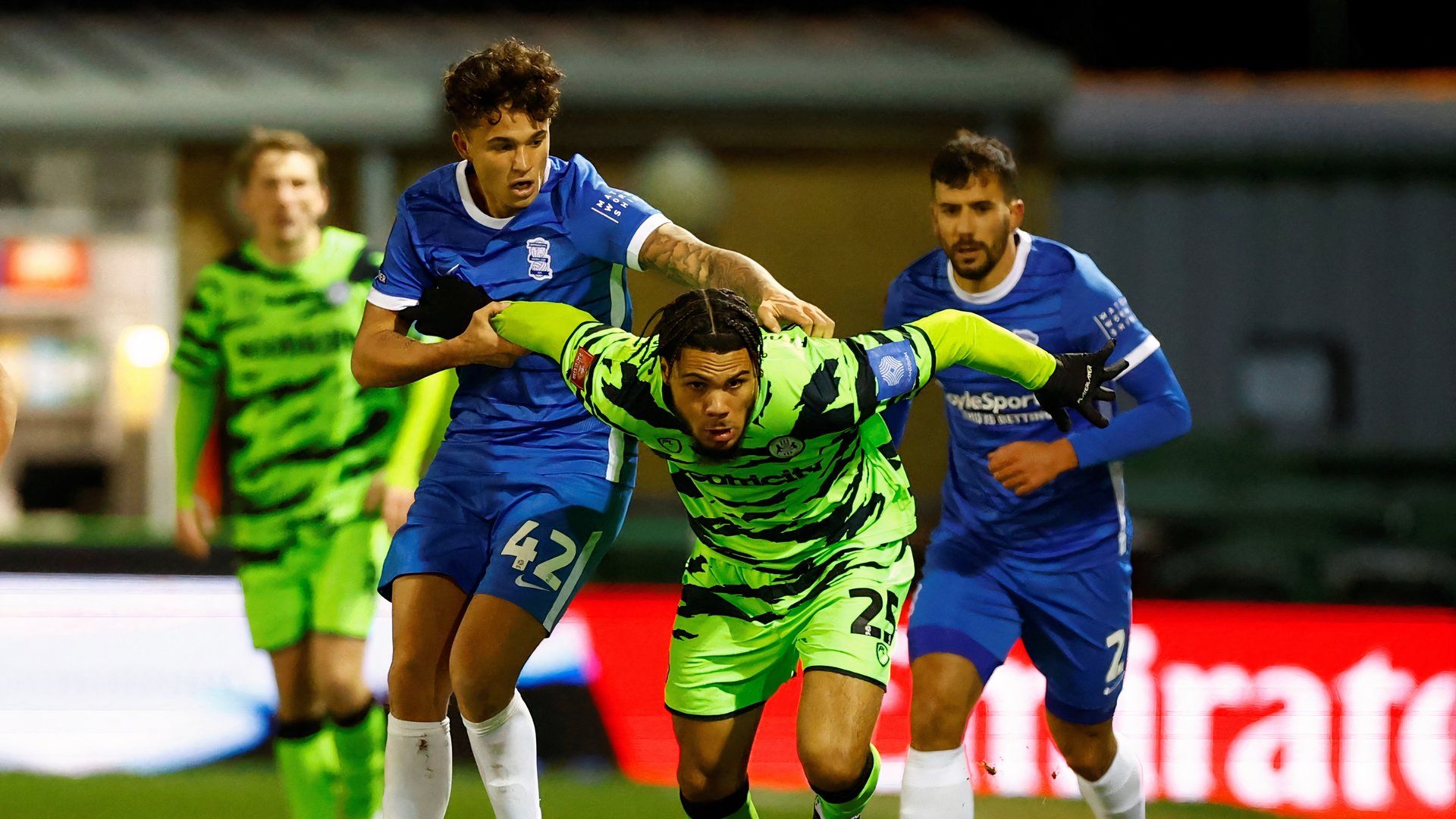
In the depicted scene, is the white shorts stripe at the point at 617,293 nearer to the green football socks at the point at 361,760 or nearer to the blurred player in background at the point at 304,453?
the blurred player in background at the point at 304,453

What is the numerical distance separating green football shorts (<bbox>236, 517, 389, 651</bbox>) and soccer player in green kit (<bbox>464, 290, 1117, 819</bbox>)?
1.40m

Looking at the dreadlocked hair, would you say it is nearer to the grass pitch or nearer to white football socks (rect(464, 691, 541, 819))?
white football socks (rect(464, 691, 541, 819))

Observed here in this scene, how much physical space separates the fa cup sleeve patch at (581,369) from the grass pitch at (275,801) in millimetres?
2987

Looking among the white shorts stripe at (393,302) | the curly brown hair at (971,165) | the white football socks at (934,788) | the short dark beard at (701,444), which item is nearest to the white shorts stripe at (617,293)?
the white shorts stripe at (393,302)

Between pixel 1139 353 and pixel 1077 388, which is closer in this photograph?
pixel 1077 388

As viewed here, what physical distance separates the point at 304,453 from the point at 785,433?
2034mm

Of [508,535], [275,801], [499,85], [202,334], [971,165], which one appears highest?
[499,85]

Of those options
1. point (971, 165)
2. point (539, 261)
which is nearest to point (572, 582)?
point (539, 261)

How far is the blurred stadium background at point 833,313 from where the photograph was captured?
23.4 feet

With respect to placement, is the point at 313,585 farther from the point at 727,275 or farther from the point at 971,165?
the point at 971,165

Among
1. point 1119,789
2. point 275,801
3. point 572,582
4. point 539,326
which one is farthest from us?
point 275,801

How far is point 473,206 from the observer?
4148 millimetres

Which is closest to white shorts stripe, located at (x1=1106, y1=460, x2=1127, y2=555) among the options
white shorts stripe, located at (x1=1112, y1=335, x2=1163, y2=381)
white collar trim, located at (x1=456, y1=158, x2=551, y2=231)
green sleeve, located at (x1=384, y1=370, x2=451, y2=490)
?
white shorts stripe, located at (x1=1112, y1=335, x2=1163, y2=381)

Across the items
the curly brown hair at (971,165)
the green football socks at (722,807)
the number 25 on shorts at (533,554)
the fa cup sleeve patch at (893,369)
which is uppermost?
the curly brown hair at (971,165)
